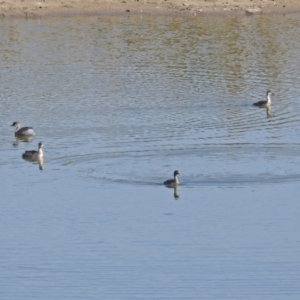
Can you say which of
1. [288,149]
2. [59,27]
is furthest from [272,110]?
[59,27]

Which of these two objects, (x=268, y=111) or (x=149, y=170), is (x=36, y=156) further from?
(x=268, y=111)

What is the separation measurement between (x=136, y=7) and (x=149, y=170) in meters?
23.8

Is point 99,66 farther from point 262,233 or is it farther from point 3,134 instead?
point 262,233

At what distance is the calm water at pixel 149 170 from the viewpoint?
643 inches

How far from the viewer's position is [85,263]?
16.7 metres

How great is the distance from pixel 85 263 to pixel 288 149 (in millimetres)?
7646

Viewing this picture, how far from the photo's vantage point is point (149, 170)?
71.6 feet

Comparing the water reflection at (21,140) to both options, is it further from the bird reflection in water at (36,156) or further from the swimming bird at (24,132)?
the bird reflection in water at (36,156)

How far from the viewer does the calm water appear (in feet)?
53.6

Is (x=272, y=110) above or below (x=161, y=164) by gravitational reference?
above

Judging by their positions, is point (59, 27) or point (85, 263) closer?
point (85, 263)

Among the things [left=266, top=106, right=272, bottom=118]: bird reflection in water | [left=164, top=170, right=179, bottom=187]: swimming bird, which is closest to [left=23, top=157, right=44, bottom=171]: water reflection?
[left=164, top=170, right=179, bottom=187]: swimming bird

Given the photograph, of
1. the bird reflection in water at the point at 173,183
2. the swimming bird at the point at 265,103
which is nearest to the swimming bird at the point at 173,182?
the bird reflection in water at the point at 173,183

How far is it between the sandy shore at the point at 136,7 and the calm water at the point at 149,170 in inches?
232
